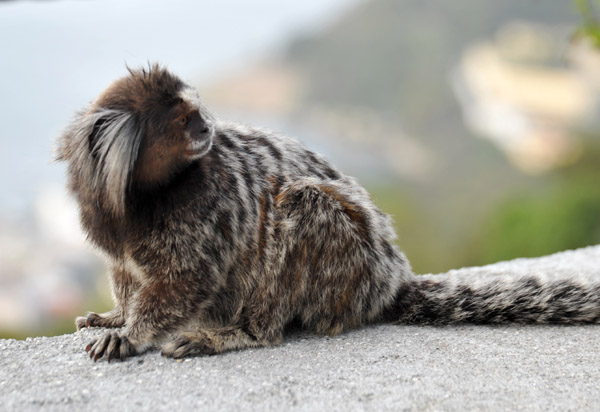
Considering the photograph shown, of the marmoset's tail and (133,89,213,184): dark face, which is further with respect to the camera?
the marmoset's tail

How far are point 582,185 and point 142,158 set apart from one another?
2285 cm

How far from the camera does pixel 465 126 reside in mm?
38562

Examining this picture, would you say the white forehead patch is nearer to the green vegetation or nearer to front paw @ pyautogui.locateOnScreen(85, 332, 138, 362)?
front paw @ pyautogui.locateOnScreen(85, 332, 138, 362)

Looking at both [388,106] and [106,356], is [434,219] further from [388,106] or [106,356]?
[106,356]

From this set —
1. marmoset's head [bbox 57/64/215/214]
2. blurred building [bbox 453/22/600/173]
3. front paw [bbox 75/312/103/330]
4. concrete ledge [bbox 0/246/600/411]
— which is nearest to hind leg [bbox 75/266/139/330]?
front paw [bbox 75/312/103/330]

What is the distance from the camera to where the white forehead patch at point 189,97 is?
13.5 feet

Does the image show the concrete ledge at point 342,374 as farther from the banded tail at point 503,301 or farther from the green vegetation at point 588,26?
the green vegetation at point 588,26

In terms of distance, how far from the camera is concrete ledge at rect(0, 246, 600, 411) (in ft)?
12.0

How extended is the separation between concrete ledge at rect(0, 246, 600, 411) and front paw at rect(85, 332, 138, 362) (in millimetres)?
60

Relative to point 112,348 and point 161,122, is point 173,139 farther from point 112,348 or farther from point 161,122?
point 112,348

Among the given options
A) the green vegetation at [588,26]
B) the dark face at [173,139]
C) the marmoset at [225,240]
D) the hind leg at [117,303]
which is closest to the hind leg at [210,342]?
the marmoset at [225,240]

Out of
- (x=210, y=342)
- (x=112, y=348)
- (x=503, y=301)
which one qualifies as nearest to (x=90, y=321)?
(x=112, y=348)

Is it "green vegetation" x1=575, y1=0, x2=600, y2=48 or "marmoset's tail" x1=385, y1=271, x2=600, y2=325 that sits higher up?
"green vegetation" x1=575, y1=0, x2=600, y2=48

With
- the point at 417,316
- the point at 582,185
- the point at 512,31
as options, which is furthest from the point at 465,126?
the point at 417,316
